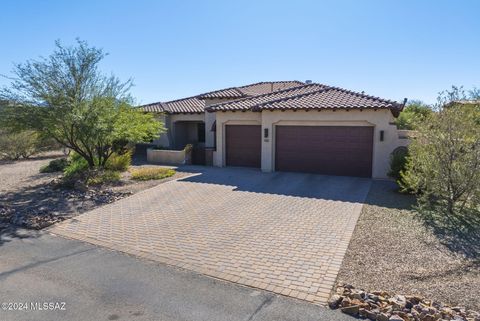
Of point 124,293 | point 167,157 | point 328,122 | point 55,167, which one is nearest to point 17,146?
point 55,167

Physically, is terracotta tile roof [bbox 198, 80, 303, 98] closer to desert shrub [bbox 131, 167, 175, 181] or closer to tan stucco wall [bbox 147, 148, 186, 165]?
tan stucco wall [bbox 147, 148, 186, 165]

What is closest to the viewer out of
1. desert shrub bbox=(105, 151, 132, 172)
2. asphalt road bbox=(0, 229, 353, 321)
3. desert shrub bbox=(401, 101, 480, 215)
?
asphalt road bbox=(0, 229, 353, 321)

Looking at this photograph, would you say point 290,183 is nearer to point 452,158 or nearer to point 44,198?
point 452,158

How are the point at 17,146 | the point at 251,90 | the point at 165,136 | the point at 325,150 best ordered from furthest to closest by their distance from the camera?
1. the point at 165,136
2. the point at 251,90
3. the point at 17,146
4. the point at 325,150

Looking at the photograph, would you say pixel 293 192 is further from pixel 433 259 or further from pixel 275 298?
pixel 275 298

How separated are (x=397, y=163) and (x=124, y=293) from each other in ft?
37.3

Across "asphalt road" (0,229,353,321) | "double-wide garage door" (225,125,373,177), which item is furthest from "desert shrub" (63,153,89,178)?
"asphalt road" (0,229,353,321)

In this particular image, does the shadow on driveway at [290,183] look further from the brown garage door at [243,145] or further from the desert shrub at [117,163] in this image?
the desert shrub at [117,163]

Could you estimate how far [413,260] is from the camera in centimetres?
641

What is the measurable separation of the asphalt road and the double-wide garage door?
11.1 metres

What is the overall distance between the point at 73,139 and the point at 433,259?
45.7 feet

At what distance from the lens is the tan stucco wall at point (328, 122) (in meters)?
14.6

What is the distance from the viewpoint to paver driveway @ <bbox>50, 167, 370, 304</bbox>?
5988 millimetres

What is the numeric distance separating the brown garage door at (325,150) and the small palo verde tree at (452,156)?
5023mm
